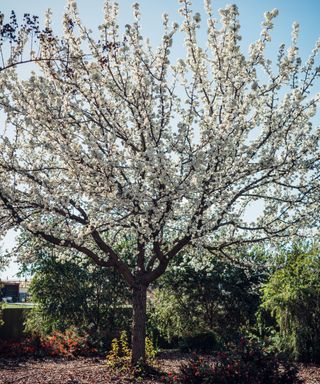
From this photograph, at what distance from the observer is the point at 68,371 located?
10023 mm

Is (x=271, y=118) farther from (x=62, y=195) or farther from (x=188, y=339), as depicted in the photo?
(x=188, y=339)

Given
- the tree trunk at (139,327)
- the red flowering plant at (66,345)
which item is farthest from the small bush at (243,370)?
the red flowering plant at (66,345)

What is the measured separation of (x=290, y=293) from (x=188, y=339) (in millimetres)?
4847

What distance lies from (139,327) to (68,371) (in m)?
2.31

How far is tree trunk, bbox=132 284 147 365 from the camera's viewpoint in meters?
9.43

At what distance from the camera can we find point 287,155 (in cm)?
829

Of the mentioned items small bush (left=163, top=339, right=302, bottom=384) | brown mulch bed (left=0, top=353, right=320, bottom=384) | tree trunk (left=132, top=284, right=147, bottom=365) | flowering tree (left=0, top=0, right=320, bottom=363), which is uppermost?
flowering tree (left=0, top=0, right=320, bottom=363)

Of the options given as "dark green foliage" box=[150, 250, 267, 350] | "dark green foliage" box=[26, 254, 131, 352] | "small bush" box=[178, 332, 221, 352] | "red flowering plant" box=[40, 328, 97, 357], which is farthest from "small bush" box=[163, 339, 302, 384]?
"dark green foliage" box=[26, 254, 131, 352]

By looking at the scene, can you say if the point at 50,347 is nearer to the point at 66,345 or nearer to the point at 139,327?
the point at 66,345

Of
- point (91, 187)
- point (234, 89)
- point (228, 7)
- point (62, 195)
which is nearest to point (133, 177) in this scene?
point (91, 187)

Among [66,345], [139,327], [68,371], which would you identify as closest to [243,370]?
[139,327]

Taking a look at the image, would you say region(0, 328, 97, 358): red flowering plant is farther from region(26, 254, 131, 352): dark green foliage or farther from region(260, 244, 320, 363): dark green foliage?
region(260, 244, 320, 363): dark green foliage

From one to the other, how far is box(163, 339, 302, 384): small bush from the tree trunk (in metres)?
1.97

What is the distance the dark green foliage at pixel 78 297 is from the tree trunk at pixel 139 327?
18.9 feet
